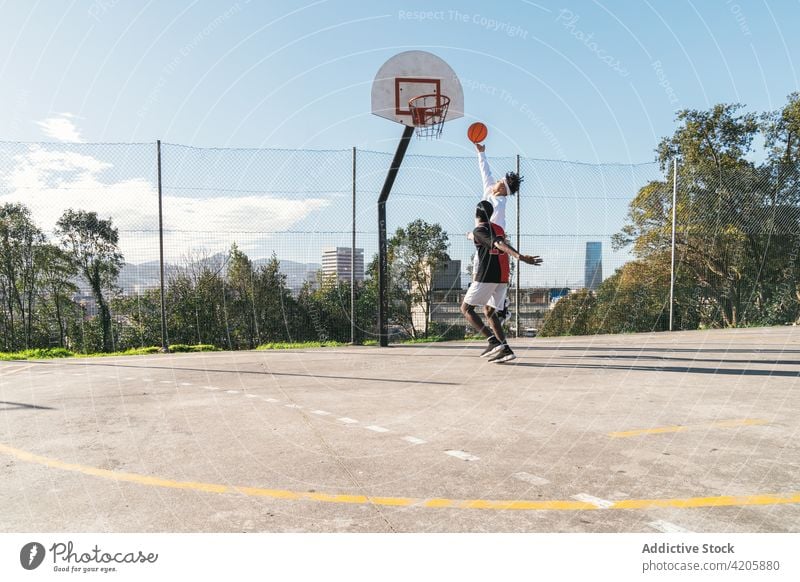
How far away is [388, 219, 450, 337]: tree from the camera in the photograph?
1556 cm

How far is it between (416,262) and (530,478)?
1598 cm

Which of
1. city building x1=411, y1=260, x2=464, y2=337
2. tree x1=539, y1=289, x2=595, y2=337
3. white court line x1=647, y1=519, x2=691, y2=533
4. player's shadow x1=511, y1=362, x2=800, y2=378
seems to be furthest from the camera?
tree x1=539, y1=289, x2=595, y2=337

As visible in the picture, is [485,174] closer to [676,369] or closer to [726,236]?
[676,369]

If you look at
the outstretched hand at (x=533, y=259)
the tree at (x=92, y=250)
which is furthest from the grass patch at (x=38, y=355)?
the outstretched hand at (x=533, y=259)

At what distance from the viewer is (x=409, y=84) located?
1152 cm

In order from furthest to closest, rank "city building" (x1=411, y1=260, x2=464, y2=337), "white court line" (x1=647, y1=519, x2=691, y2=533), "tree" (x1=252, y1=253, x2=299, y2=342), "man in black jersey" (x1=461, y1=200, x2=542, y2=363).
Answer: "tree" (x1=252, y1=253, x2=299, y2=342), "city building" (x1=411, y1=260, x2=464, y2=337), "man in black jersey" (x1=461, y1=200, x2=542, y2=363), "white court line" (x1=647, y1=519, x2=691, y2=533)

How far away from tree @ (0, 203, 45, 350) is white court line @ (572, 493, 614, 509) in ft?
96.4

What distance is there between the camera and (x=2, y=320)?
26.2 meters

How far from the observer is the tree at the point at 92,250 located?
21.6 metres

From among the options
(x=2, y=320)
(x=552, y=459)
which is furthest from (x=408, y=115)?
(x=2, y=320)

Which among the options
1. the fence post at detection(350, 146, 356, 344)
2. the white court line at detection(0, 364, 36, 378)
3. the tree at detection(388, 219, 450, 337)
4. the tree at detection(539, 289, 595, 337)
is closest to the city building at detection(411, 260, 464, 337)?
the tree at detection(388, 219, 450, 337)

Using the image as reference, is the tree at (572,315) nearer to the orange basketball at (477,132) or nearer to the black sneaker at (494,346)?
the black sneaker at (494,346)

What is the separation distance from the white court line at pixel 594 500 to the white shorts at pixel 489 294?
521 cm

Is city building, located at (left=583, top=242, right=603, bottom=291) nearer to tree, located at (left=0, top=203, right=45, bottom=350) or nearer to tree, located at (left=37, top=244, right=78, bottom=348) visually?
tree, located at (left=37, top=244, right=78, bottom=348)
